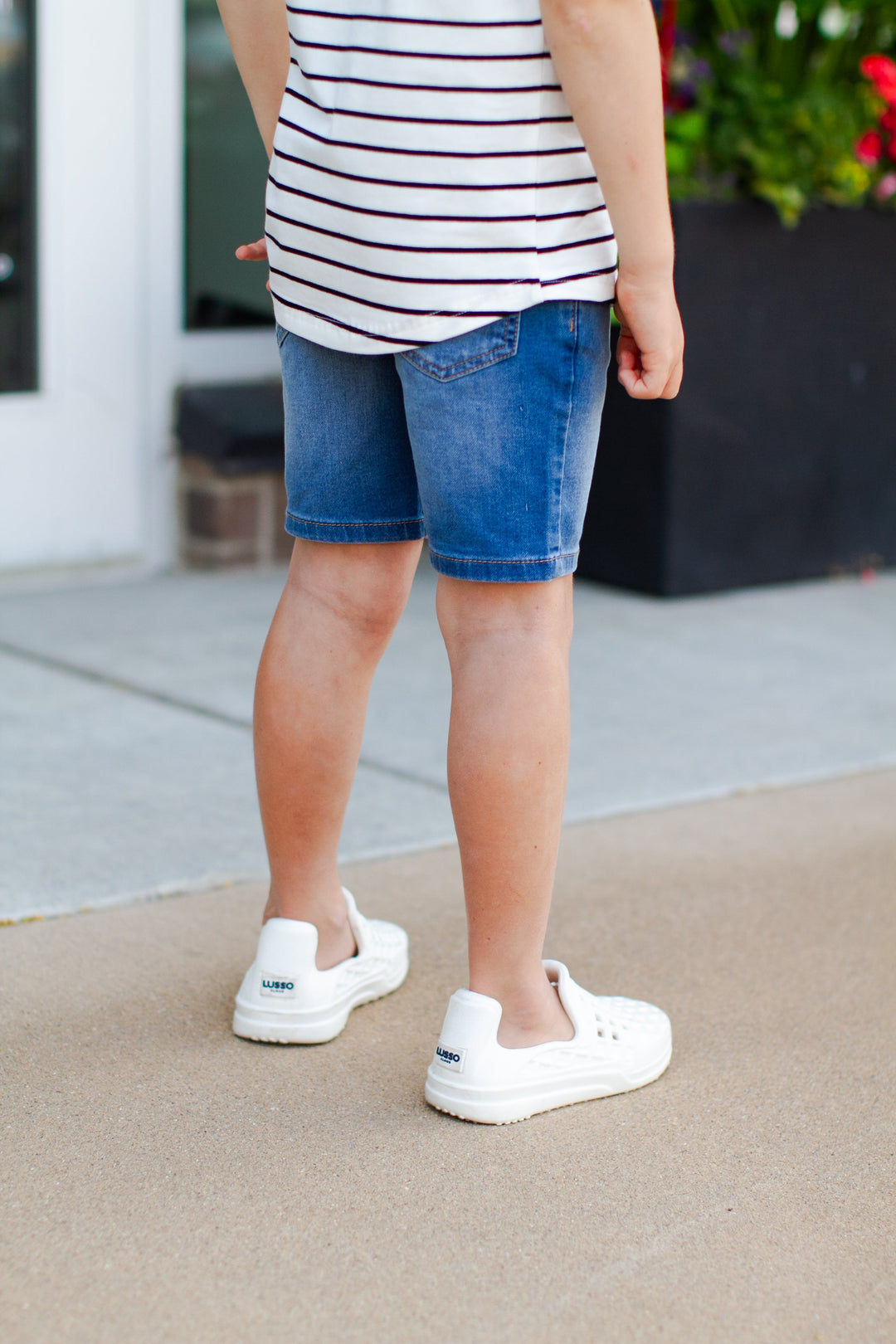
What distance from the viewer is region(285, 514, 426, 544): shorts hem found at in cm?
186

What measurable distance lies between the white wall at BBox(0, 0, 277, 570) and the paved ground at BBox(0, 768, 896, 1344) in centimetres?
211

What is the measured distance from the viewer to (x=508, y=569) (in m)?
1.70

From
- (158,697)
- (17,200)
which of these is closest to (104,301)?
(17,200)

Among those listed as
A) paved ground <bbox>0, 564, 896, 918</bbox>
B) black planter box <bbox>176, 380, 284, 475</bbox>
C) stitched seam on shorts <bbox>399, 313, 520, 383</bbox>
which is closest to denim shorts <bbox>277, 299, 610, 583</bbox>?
stitched seam on shorts <bbox>399, 313, 520, 383</bbox>

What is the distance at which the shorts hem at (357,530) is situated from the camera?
1.86 metres

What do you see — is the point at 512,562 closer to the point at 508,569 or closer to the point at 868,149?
the point at 508,569

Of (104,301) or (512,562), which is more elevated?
(512,562)

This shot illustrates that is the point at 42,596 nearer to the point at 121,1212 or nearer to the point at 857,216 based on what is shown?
the point at 857,216

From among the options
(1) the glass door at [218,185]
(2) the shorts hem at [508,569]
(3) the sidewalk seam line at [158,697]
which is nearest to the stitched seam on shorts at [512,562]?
(2) the shorts hem at [508,569]

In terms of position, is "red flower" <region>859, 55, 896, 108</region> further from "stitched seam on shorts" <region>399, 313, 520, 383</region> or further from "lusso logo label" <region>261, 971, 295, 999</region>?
"lusso logo label" <region>261, 971, 295, 999</region>

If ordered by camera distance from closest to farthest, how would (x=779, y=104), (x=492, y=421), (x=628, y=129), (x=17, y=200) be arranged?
1. (x=628, y=129)
2. (x=492, y=421)
3. (x=17, y=200)
4. (x=779, y=104)

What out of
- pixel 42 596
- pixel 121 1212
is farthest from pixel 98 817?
pixel 42 596

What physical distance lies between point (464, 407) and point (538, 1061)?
0.72 m

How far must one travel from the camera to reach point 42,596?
415cm
